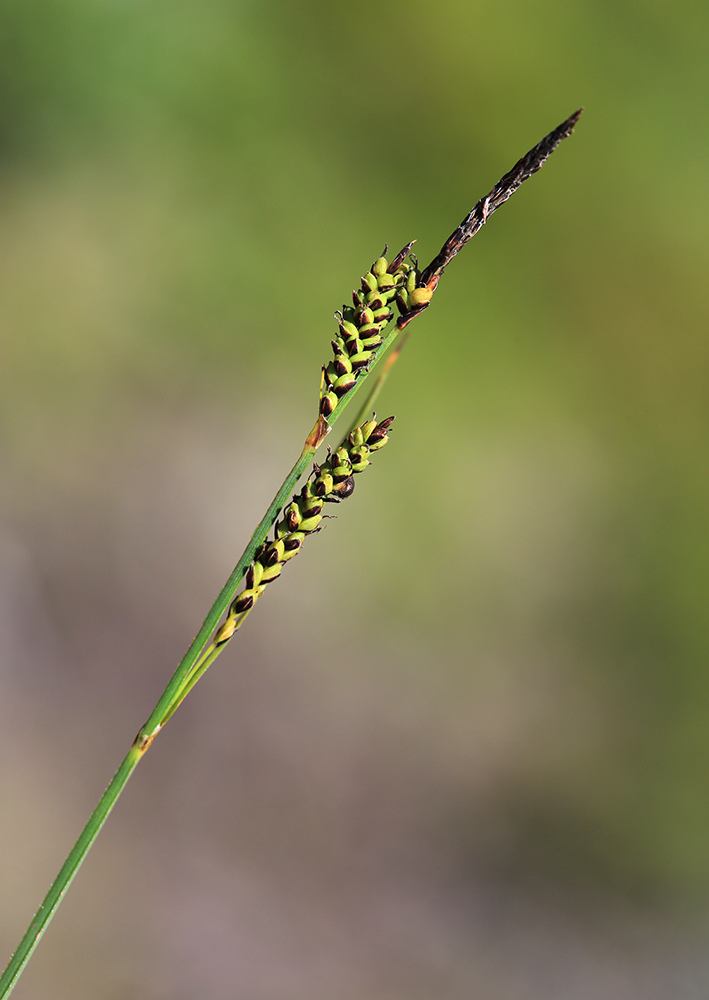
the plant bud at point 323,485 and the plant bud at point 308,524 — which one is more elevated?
the plant bud at point 323,485

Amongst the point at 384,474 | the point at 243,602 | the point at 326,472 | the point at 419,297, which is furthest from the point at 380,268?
the point at 384,474

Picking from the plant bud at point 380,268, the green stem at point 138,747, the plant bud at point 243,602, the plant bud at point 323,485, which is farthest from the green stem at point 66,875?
the plant bud at point 380,268

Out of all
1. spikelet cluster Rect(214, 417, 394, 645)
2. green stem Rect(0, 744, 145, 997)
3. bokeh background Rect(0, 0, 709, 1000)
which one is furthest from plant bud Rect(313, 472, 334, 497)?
bokeh background Rect(0, 0, 709, 1000)

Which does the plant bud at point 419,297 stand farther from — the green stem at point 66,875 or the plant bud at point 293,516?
the green stem at point 66,875

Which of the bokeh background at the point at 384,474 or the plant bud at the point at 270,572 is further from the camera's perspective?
the bokeh background at the point at 384,474

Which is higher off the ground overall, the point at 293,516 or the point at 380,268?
the point at 380,268

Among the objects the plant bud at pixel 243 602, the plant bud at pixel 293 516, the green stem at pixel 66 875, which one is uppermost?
the plant bud at pixel 293 516

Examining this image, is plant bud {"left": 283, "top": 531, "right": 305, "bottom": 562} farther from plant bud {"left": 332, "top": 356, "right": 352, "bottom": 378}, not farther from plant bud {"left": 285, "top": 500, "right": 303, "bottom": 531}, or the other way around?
plant bud {"left": 332, "top": 356, "right": 352, "bottom": 378}

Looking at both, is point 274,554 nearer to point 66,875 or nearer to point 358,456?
point 358,456
